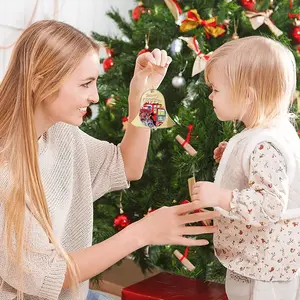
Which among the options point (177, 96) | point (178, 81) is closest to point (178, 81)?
point (178, 81)

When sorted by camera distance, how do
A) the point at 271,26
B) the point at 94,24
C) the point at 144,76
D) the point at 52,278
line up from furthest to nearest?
1. the point at 94,24
2. the point at 271,26
3. the point at 144,76
4. the point at 52,278

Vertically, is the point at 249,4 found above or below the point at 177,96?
above

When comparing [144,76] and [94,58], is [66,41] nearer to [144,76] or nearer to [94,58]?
[94,58]

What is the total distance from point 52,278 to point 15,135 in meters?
0.35

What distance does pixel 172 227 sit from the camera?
4.08 feet

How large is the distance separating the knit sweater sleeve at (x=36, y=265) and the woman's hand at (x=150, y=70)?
47 cm

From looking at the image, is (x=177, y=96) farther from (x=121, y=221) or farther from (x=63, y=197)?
(x=63, y=197)

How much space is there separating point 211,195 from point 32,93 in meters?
0.50

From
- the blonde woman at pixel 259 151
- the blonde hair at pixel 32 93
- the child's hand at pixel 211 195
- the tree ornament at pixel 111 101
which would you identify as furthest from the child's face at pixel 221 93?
the tree ornament at pixel 111 101

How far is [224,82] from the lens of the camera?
4.83 feet

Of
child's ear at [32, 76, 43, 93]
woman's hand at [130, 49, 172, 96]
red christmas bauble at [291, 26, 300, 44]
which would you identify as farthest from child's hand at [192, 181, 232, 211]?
red christmas bauble at [291, 26, 300, 44]

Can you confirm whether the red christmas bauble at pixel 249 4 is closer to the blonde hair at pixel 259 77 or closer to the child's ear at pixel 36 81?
the blonde hair at pixel 259 77

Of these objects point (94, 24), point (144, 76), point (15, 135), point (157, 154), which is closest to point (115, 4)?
point (94, 24)

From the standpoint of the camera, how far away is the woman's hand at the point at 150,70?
4.85 feet
